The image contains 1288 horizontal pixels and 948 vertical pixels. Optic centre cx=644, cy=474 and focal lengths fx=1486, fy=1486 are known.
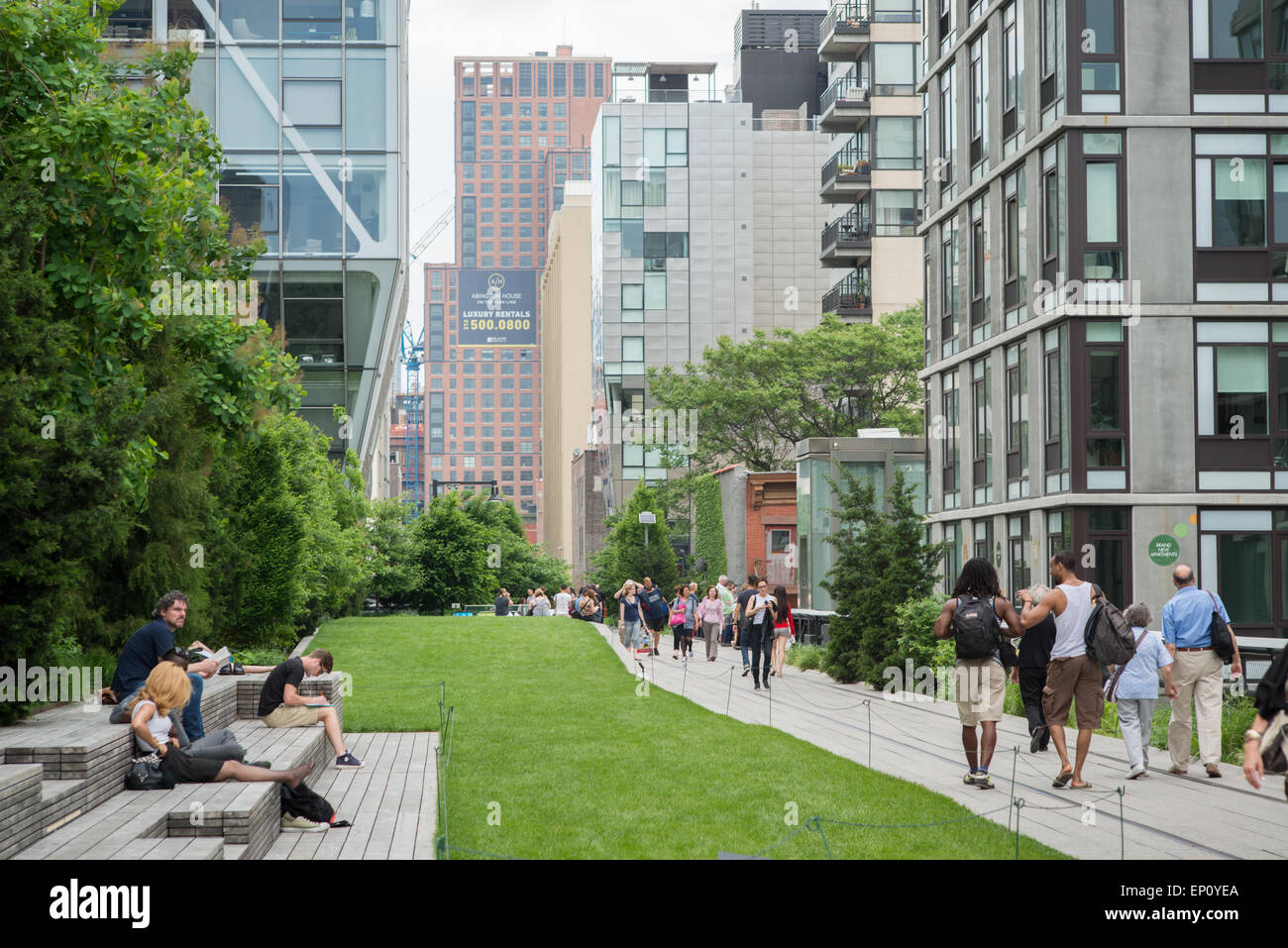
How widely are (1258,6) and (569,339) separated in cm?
11002

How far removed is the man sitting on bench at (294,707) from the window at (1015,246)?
2099 centimetres

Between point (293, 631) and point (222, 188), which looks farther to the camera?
point (222, 188)

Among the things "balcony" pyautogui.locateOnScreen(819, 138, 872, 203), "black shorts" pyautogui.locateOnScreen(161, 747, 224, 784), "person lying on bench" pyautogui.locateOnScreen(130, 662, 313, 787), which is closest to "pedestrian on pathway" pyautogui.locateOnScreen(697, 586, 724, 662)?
"person lying on bench" pyautogui.locateOnScreen(130, 662, 313, 787)

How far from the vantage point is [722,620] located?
3331cm

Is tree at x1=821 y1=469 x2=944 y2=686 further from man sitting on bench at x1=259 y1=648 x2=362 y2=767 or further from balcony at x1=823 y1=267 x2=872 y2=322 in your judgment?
balcony at x1=823 y1=267 x2=872 y2=322

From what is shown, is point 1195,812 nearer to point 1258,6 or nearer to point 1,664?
point 1,664

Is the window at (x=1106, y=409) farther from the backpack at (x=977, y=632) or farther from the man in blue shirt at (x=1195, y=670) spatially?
the backpack at (x=977, y=632)

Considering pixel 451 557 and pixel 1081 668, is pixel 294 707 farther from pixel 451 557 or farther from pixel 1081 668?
pixel 451 557

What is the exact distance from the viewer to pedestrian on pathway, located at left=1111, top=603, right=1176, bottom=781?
1370cm

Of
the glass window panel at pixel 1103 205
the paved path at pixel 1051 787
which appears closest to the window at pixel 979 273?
the glass window panel at pixel 1103 205
